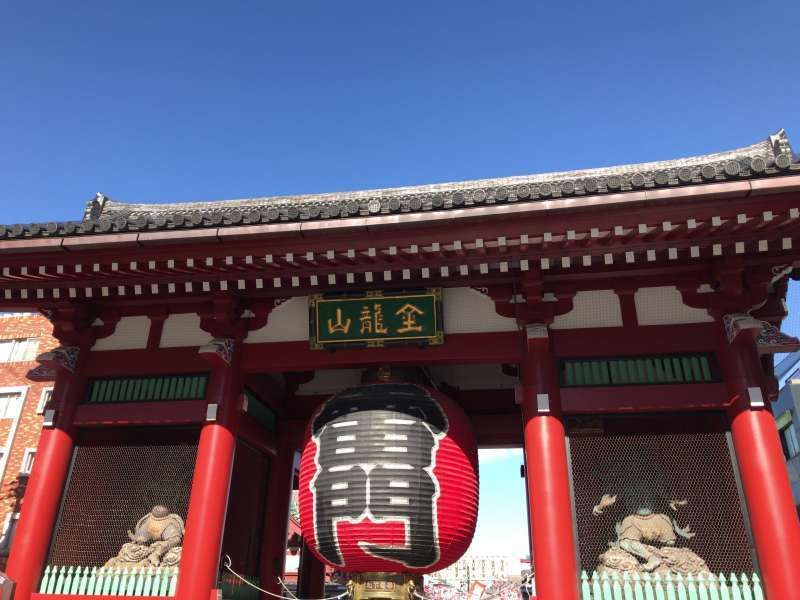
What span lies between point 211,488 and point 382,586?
2275mm

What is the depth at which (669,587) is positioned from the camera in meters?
5.77

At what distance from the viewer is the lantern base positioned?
6.15 meters

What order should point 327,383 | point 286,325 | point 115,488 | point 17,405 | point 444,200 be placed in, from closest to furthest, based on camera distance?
point 444,200 < point 115,488 < point 286,325 < point 327,383 < point 17,405

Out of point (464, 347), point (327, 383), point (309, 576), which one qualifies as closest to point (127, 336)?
point (327, 383)

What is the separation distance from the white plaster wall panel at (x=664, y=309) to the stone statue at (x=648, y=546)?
208cm

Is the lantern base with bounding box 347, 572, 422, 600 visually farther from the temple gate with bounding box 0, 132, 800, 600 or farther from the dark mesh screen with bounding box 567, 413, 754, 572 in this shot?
the dark mesh screen with bounding box 567, 413, 754, 572

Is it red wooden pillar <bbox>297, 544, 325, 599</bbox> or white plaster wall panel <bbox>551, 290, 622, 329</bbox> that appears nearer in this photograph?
white plaster wall panel <bbox>551, 290, 622, 329</bbox>

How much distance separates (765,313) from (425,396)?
4.32m

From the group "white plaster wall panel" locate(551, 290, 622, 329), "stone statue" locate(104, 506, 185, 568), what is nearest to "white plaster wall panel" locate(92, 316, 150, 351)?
"stone statue" locate(104, 506, 185, 568)

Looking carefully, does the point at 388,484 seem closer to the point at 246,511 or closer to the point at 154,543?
the point at 154,543

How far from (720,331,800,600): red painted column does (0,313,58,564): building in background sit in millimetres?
21906

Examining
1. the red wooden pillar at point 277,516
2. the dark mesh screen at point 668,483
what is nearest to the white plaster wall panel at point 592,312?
the dark mesh screen at point 668,483

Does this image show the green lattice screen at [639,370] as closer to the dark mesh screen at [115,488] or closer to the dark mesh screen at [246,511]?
the dark mesh screen at [246,511]

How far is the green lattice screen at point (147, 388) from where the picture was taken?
7598mm
